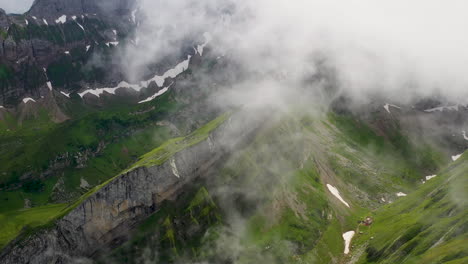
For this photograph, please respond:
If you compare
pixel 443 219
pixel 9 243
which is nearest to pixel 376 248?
pixel 443 219

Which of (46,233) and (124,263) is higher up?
(46,233)

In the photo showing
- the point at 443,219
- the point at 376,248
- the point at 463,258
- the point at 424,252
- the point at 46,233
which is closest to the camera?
the point at 463,258

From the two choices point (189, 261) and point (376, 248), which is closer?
point (376, 248)

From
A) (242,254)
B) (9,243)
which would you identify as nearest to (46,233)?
(9,243)

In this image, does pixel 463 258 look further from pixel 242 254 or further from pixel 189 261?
pixel 189 261

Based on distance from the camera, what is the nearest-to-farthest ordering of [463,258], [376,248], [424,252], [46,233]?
[463,258]
[424,252]
[376,248]
[46,233]

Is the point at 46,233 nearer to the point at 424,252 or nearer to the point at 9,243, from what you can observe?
the point at 9,243

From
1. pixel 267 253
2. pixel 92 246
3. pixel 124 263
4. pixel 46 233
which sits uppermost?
pixel 46 233

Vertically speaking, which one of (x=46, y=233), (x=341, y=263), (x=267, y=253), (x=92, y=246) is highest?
(x=46, y=233)

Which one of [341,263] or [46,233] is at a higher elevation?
[46,233]
